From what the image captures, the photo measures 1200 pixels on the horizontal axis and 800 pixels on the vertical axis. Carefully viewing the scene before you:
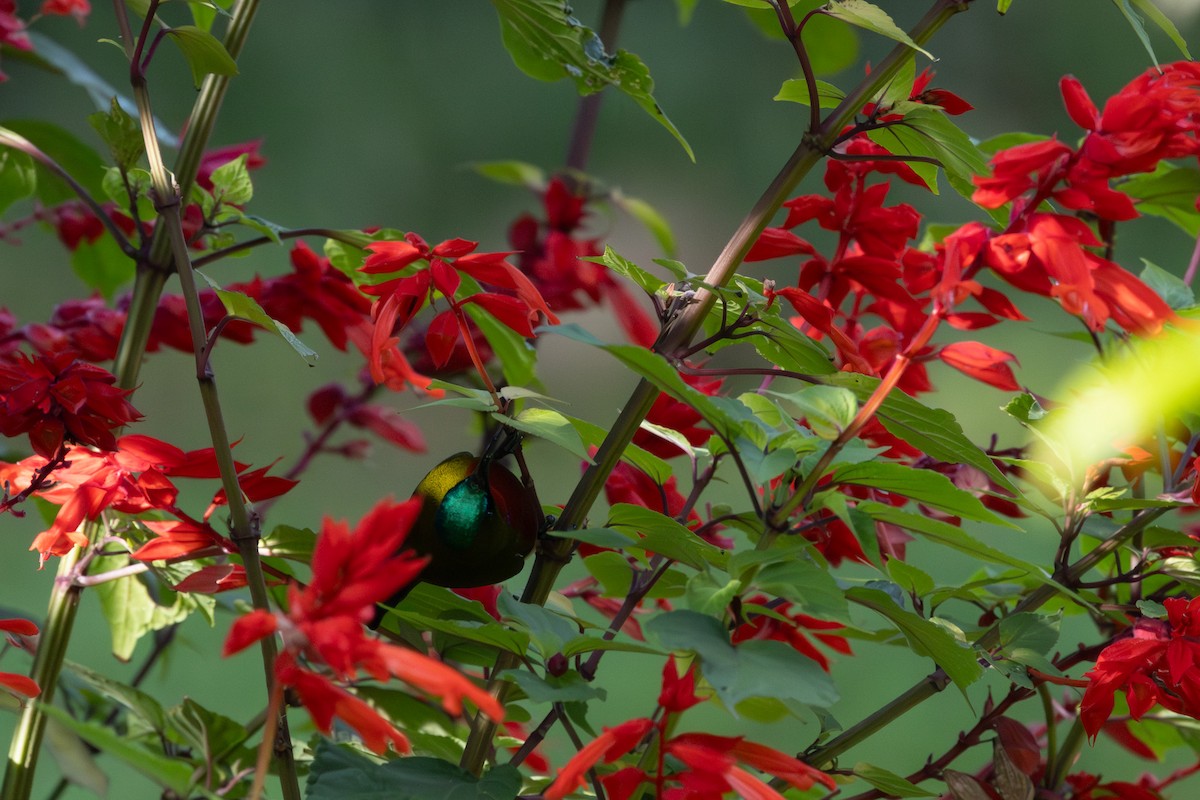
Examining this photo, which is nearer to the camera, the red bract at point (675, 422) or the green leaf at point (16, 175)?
the red bract at point (675, 422)

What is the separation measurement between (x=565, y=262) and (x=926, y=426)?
1.29ft

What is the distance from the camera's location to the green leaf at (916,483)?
270 mm

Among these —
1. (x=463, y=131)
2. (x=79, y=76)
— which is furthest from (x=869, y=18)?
(x=463, y=131)

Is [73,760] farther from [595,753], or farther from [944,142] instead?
[944,142]

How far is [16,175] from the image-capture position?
529mm

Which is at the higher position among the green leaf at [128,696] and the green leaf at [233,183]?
the green leaf at [233,183]

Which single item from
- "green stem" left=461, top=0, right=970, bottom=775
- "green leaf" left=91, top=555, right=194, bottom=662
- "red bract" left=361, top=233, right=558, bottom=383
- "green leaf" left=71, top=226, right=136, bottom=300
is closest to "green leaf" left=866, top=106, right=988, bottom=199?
"green stem" left=461, top=0, right=970, bottom=775

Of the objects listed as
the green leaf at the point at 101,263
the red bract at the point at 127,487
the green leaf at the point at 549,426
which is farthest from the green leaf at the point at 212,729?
the green leaf at the point at 101,263

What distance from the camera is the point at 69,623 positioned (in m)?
0.37

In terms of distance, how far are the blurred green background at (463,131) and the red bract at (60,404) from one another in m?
1.11

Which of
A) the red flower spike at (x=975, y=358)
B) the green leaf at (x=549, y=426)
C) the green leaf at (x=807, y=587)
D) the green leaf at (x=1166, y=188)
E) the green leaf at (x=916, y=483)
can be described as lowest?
the green leaf at (x=807, y=587)

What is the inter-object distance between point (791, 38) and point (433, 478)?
159 millimetres

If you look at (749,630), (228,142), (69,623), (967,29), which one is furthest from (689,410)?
(967,29)

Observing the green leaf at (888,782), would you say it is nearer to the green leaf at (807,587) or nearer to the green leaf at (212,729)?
the green leaf at (807,587)
